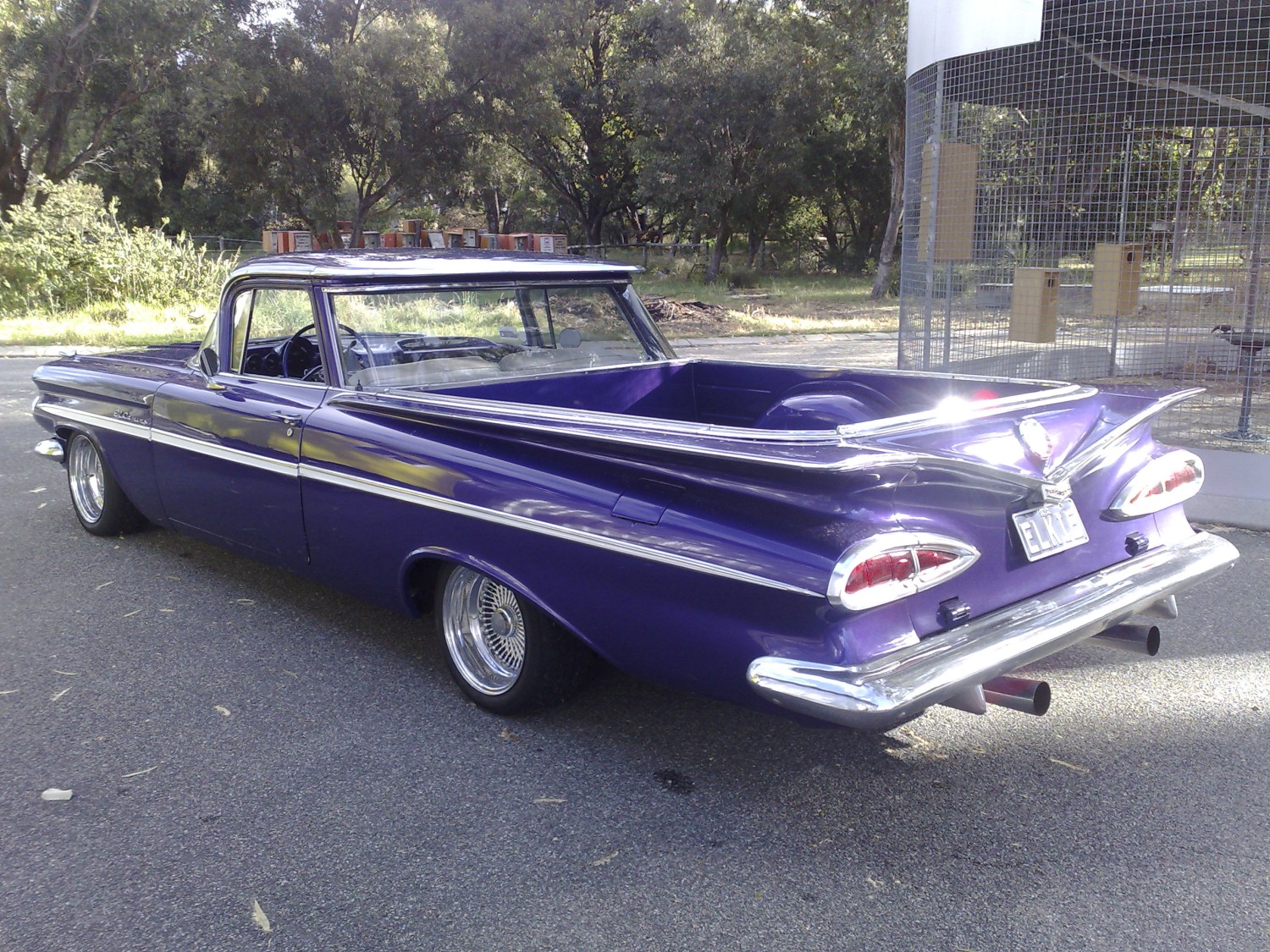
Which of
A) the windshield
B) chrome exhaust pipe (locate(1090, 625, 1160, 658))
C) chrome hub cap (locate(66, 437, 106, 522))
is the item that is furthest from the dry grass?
chrome exhaust pipe (locate(1090, 625, 1160, 658))

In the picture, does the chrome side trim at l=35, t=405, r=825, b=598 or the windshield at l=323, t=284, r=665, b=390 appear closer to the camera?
the chrome side trim at l=35, t=405, r=825, b=598

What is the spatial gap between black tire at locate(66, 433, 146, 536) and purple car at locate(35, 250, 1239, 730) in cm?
21

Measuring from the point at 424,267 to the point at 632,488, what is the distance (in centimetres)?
184

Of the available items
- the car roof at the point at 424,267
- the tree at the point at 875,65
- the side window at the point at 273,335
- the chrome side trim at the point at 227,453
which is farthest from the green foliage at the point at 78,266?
the car roof at the point at 424,267

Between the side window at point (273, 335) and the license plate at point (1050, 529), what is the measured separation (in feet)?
9.29

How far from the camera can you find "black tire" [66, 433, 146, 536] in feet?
18.7

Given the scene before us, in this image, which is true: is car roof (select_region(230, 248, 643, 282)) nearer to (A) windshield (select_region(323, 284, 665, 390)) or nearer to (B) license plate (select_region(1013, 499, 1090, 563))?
(A) windshield (select_region(323, 284, 665, 390))

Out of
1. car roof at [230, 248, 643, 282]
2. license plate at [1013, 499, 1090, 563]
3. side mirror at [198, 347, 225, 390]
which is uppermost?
car roof at [230, 248, 643, 282]

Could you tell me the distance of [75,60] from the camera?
24516mm

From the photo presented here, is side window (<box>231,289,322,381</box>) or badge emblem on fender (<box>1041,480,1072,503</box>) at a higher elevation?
side window (<box>231,289,322,381</box>)

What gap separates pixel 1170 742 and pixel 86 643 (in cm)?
407

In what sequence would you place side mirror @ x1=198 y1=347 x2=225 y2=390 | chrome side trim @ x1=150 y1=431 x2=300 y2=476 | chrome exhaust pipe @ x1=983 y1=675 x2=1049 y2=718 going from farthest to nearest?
side mirror @ x1=198 y1=347 x2=225 y2=390 < chrome side trim @ x1=150 y1=431 x2=300 y2=476 < chrome exhaust pipe @ x1=983 y1=675 x2=1049 y2=718

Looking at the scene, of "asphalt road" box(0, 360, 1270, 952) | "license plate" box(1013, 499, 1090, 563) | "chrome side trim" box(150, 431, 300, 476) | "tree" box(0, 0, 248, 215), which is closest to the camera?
"asphalt road" box(0, 360, 1270, 952)

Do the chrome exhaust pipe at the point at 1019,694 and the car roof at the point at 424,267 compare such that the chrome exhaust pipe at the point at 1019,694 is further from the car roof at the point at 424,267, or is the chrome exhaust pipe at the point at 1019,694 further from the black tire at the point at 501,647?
the car roof at the point at 424,267
